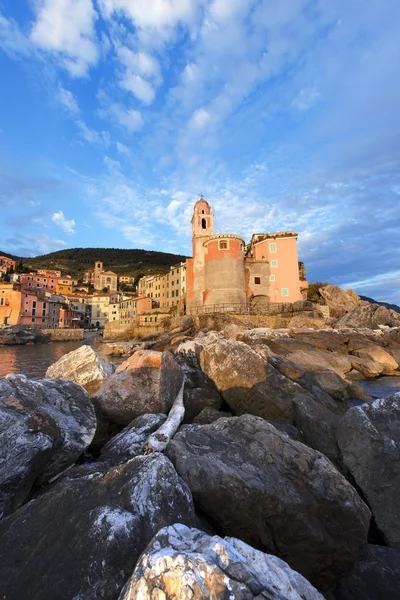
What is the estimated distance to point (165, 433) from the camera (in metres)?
4.48

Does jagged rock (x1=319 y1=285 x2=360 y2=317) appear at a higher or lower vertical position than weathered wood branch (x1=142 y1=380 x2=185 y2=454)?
higher

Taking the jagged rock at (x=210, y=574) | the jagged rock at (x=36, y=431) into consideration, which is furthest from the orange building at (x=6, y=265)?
the jagged rock at (x=210, y=574)

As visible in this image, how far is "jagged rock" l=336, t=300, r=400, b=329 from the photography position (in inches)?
1239

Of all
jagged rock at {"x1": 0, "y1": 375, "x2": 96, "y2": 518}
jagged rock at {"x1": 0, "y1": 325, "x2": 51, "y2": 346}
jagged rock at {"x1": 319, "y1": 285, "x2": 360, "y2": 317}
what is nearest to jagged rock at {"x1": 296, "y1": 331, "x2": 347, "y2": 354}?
jagged rock at {"x1": 0, "y1": 375, "x2": 96, "y2": 518}

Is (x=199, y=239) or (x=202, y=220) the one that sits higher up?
(x=202, y=220)

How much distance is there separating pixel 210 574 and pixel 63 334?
6530cm

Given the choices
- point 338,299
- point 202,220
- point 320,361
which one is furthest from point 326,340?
point 202,220

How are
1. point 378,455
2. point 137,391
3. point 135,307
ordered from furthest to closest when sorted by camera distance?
point 135,307 < point 137,391 < point 378,455

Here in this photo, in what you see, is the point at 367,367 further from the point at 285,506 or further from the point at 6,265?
the point at 6,265

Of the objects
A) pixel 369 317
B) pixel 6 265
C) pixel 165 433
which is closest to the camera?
pixel 165 433

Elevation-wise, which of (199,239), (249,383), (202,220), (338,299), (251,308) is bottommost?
(249,383)

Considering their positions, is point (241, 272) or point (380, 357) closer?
point (380, 357)

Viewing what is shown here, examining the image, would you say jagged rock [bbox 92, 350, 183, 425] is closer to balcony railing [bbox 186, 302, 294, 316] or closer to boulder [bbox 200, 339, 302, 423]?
boulder [bbox 200, 339, 302, 423]

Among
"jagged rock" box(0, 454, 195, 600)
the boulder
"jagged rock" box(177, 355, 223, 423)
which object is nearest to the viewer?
"jagged rock" box(0, 454, 195, 600)
